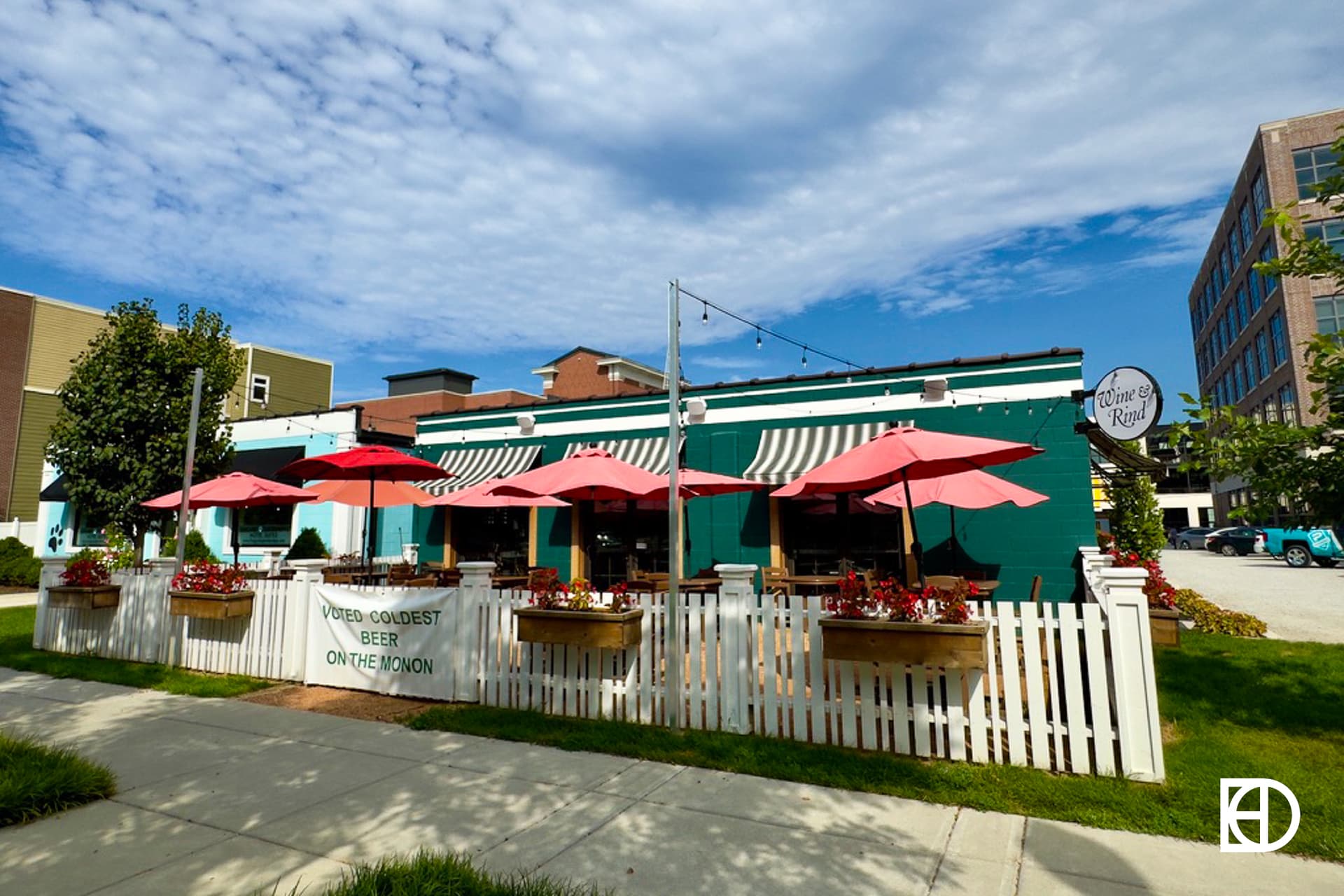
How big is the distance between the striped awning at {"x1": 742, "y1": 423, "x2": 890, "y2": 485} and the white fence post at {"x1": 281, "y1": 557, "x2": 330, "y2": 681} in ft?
24.2

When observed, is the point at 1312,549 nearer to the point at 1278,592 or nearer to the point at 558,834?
the point at 1278,592

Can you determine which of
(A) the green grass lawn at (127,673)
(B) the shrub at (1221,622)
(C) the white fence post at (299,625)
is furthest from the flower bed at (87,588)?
(B) the shrub at (1221,622)

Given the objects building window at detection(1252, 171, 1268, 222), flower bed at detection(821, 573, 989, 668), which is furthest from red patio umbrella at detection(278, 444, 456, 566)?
building window at detection(1252, 171, 1268, 222)

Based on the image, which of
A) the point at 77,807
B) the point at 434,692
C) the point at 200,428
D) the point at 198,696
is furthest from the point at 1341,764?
the point at 200,428

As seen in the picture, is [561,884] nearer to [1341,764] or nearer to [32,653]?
[1341,764]

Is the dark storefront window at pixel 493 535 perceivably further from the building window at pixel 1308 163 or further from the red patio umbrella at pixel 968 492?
the building window at pixel 1308 163

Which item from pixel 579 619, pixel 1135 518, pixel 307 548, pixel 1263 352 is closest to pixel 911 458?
pixel 579 619

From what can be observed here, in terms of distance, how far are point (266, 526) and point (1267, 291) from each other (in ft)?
175

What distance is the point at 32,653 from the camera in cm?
1004

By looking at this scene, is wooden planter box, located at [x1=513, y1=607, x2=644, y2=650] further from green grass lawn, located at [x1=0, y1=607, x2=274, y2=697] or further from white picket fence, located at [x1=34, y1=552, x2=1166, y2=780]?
green grass lawn, located at [x1=0, y1=607, x2=274, y2=697]

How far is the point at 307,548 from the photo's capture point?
18.6m

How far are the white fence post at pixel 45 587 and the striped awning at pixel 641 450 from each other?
8.04 meters

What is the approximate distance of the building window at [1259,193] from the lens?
135 ft

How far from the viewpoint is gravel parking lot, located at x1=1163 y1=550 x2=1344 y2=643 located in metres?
11.2
